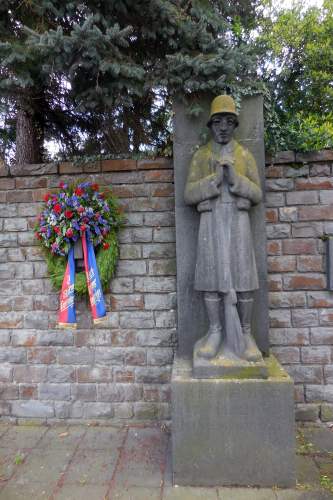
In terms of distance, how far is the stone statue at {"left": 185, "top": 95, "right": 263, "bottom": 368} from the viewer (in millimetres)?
2623

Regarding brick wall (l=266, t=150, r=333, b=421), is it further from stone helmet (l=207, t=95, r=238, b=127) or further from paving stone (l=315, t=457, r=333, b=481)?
stone helmet (l=207, t=95, r=238, b=127)

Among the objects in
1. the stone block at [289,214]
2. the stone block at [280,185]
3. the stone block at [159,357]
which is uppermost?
the stone block at [280,185]

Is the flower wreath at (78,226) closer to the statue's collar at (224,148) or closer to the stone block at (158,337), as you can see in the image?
the stone block at (158,337)

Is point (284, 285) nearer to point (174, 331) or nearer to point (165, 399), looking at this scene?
point (174, 331)

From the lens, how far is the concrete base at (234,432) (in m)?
2.46

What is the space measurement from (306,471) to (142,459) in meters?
1.22

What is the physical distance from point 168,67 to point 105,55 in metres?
0.51

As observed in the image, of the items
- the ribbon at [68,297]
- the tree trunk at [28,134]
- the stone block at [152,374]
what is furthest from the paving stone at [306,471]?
the tree trunk at [28,134]

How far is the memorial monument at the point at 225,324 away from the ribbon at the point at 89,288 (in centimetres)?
79

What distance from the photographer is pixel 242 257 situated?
8.60ft

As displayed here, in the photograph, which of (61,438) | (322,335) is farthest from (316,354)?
(61,438)

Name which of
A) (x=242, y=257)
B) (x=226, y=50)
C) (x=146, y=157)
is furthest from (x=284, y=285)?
(x=226, y=50)

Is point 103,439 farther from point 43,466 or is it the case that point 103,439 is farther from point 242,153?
point 242,153

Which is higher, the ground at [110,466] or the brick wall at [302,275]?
the brick wall at [302,275]
